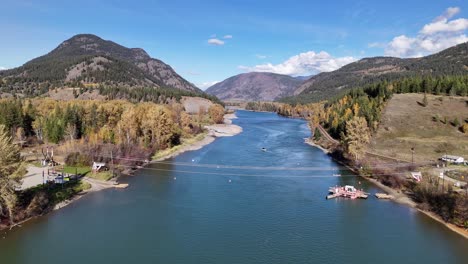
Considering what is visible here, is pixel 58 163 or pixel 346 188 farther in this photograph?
pixel 58 163

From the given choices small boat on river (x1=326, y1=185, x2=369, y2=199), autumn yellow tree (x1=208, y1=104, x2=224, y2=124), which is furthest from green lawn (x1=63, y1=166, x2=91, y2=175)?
autumn yellow tree (x1=208, y1=104, x2=224, y2=124)

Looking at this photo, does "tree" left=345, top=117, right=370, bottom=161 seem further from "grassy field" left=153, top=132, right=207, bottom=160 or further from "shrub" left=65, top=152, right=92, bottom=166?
"shrub" left=65, top=152, right=92, bottom=166

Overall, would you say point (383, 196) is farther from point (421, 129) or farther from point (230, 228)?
point (421, 129)

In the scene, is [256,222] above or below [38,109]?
below

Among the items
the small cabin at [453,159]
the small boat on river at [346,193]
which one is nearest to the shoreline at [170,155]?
the small boat on river at [346,193]

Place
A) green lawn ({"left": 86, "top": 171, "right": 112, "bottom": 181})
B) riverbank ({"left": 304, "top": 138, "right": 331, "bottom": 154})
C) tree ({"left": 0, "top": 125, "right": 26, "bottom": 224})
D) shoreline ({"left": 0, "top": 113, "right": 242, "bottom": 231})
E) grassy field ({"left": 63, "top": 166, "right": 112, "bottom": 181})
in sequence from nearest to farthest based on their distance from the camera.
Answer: tree ({"left": 0, "top": 125, "right": 26, "bottom": 224}) → shoreline ({"left": 0, "top": 113, "right": 242, "bottom": 231}) → green lawn ({"left": 86, "top": 171, "right": 112, "bottom": 181}) → grassy field ({"left": 63, "top": 166, "right": 112, "bottom": 181}) → riverbank ({"left": 304, "top": 138, "right": 331, "bottom": 154})

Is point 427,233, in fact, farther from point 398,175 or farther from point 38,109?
Answer: point 38,109

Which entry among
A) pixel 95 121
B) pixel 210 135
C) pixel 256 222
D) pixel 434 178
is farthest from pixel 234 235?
pixel 210 135
